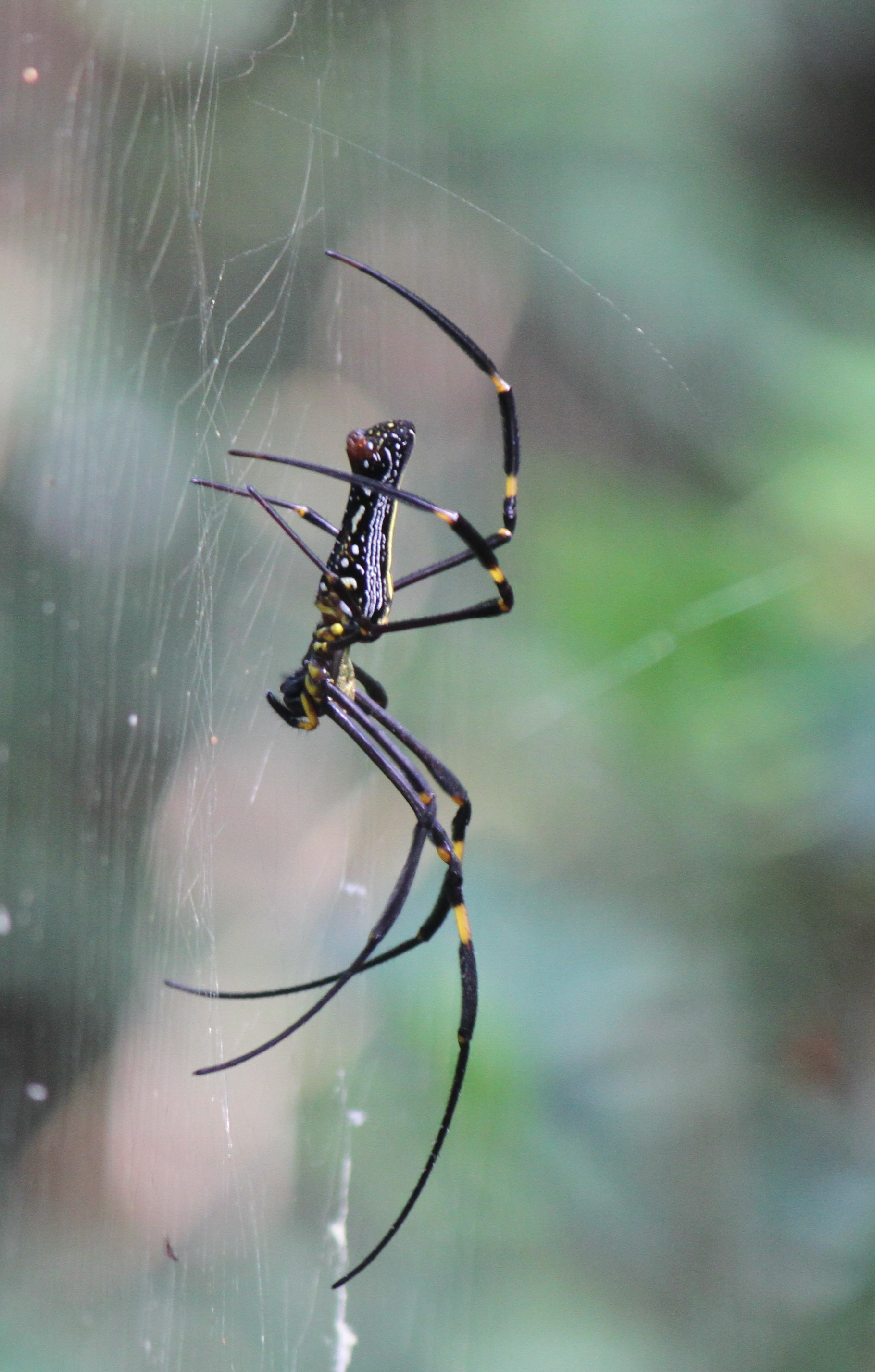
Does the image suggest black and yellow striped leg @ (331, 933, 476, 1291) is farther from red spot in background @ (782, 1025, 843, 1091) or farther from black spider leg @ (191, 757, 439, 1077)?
red spot in background @ (782, 1025, 843, 1091)

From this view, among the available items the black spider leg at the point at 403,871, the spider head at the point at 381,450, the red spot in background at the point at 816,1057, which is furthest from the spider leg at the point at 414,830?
the red spot in background at the point at 816,1057

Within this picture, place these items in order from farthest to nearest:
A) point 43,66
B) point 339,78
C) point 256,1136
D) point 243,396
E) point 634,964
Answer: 1. point 634,964
2. point 256,1136
3. point 339,78
4. point 243,396
5. point 43,66

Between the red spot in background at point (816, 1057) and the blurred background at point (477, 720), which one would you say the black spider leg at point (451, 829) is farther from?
the red spot in background at point (816, 1057)

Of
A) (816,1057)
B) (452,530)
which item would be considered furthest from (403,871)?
(816,1057)

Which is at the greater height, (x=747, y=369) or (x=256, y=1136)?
(x=747, y=369)

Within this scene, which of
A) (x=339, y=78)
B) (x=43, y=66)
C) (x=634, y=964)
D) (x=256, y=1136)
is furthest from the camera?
(x=634, y=964)

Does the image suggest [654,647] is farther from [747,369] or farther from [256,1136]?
[256,1136]

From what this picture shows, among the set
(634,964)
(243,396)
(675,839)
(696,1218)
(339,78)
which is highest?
(339,78)

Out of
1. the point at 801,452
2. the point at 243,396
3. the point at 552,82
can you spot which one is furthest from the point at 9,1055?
the point at 552,82
